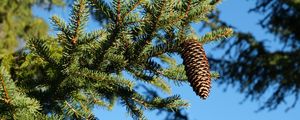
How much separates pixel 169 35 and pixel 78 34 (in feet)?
1.27

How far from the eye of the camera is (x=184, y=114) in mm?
9914

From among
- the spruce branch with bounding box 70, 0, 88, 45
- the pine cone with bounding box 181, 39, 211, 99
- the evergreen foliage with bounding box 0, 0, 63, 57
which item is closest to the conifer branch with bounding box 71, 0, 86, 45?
the spruce branch with bounding box 70, 0, 88, 45

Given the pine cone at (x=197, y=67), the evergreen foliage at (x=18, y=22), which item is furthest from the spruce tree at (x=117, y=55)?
the evergreen foliage at (x=18, y=22)

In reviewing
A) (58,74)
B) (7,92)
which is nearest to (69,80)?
(58,74)

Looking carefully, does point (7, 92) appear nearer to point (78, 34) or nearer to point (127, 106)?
point (78, 34)

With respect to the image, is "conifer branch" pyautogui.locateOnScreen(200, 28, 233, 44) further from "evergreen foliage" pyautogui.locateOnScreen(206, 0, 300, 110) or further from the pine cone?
"evergreen foliage" pyautogui.locateOnScreen(206, 0, 300, 110)

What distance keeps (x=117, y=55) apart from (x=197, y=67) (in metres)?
0.35

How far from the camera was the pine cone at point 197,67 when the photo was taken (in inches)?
73.1

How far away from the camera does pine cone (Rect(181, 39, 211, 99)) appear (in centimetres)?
186

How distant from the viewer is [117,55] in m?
1.98

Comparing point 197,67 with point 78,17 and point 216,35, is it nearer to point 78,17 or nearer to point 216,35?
point 216,35

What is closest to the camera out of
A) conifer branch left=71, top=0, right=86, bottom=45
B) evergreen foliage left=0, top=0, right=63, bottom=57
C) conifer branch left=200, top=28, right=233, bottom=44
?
conifer branch left=71, top=0, right=86, bottom=45

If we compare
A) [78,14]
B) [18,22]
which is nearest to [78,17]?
[78,14]

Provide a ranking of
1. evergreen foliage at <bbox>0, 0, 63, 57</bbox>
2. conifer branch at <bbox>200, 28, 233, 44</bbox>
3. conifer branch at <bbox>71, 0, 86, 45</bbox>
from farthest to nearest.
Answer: evergreen foliage at <bbox>0, 0, 63, 57</bbox> < conifer branch at <bbox>200, 28, 233, 44</bbox> < conifer branch at <bbox>71, 0, 86, 45</bbox>
